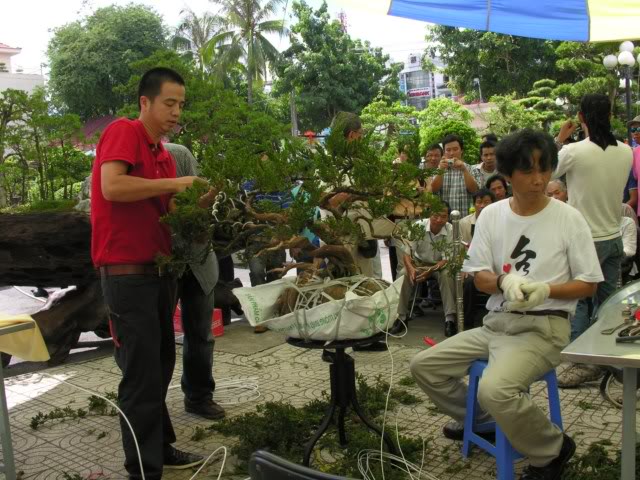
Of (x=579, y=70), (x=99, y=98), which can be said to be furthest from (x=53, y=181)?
(x=99, y=98)

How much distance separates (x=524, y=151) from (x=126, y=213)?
1.72m

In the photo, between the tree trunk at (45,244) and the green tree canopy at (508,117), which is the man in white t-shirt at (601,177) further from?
the green tree canopy at (508,117)

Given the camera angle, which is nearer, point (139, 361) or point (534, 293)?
point (534, 293)

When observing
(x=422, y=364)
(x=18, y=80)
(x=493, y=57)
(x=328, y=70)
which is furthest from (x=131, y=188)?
(x=18, y=80)

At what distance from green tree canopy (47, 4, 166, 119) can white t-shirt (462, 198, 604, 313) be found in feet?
98.6

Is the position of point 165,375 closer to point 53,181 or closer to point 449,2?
point 449,2

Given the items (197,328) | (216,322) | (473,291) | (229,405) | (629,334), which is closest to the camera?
(629,334)

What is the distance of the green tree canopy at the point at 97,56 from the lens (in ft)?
102

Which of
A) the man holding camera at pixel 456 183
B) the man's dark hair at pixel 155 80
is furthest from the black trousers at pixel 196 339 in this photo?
the man holding camera at pixel 456 183

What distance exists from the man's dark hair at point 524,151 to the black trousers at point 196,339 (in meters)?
1.75

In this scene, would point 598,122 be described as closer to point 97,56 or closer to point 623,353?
point 623,353

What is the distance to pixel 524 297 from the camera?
259 centimetres

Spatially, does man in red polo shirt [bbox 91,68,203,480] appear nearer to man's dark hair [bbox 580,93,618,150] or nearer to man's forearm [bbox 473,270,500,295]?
man's forearm [bbox 473,270,500,295]

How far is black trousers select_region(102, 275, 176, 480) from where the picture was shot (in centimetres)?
283
